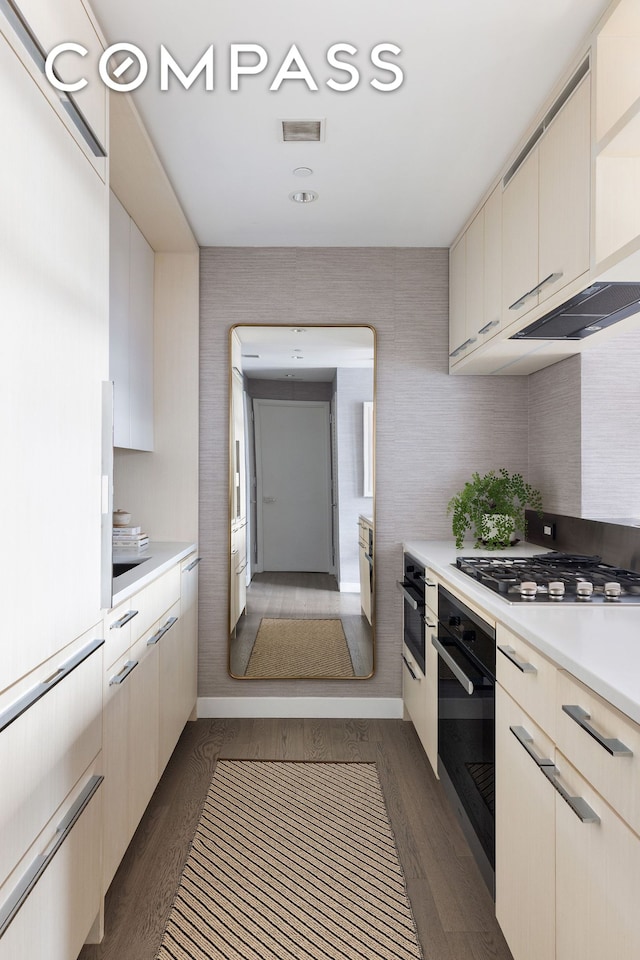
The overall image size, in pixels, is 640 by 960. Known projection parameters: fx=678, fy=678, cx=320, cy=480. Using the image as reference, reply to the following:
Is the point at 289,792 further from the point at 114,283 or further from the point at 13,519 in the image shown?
the point at 114,283

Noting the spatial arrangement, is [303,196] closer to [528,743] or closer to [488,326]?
[488,326]

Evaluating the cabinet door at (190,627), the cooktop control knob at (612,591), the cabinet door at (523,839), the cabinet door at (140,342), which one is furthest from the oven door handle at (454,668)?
the cabinet door at (140,342)

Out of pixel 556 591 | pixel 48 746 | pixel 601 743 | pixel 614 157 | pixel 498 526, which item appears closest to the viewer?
pixel 601 743

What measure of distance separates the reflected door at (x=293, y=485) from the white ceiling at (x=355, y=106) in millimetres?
933

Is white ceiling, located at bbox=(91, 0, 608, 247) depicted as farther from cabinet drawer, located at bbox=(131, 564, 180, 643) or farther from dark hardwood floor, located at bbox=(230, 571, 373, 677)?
dark hardwood floor, located at bbox=(230, 571, 373, 677)

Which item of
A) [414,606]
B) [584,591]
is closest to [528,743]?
[584,591]

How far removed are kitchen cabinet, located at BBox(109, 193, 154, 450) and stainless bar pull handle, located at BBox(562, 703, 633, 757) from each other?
181cm

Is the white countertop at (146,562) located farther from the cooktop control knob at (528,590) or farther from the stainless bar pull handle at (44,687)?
the cooktop control knob at (528,590)

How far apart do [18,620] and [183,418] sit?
2312 millimetres

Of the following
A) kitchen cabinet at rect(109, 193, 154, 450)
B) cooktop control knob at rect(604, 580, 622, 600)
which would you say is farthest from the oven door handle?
kitchen cabinet at rect(109, 193, 154, 450)

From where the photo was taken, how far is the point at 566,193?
1.94 metres

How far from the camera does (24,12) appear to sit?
4.15 ft

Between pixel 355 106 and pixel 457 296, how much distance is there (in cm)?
131

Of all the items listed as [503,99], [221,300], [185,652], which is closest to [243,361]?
[221,300]
